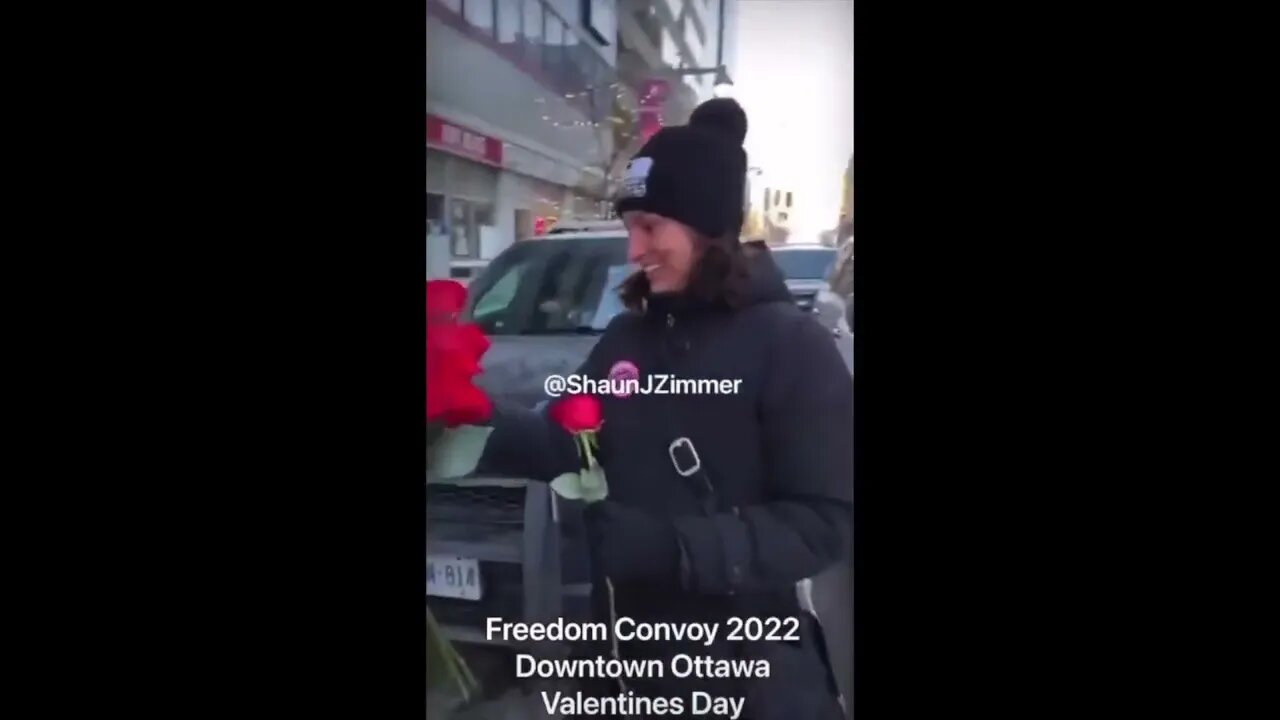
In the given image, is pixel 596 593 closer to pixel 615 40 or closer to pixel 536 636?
pixel 536 636

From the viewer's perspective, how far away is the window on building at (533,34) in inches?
101

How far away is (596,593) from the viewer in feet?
8.70

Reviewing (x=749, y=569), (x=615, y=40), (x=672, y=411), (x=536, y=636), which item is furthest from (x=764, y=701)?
(x=615, y=40)

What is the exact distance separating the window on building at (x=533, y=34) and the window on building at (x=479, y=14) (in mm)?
83

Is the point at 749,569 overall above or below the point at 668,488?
below

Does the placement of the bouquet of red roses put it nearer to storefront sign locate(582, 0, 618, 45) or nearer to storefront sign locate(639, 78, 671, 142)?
storefront sign locate(639, 78, 671, 142)

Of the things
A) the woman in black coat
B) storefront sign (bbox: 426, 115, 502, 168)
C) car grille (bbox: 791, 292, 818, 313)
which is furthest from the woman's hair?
storefront sign (bbox: 426, 115, 502, 168)

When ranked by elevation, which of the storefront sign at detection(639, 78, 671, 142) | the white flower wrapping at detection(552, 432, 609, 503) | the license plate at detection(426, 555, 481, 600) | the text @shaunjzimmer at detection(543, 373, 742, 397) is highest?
the storefront sign at detection(639, 78, 671, 142)

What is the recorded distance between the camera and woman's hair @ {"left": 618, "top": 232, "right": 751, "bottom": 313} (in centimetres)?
257

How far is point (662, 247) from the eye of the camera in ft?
8.52

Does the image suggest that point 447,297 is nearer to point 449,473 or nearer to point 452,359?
point 452,359

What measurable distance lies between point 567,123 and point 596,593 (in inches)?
43.7

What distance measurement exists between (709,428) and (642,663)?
60 cm

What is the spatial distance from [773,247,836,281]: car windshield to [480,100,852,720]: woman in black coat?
1.4 inches
